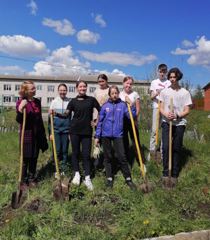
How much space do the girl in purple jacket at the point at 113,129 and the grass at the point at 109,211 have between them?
0.29m

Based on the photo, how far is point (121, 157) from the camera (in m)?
6.89

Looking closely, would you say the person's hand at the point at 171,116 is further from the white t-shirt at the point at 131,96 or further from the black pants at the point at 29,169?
the black pants at the point at 29,169

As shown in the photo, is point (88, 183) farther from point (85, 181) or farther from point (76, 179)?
point (76, 179)

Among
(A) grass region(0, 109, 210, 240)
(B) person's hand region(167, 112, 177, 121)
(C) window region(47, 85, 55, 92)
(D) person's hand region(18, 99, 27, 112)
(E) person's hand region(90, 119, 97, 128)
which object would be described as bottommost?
(A) grass region(0, 109, 210, 240)

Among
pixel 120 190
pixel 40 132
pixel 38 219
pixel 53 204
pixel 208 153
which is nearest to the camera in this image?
pixel 38 219

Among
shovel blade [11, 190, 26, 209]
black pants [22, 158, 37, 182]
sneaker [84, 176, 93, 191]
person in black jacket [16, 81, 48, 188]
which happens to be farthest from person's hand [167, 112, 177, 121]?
shovel blade [11, 190, 26, 209]

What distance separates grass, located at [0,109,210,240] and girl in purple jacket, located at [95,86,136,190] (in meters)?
0.29

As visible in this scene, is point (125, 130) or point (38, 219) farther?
point (125, 130)

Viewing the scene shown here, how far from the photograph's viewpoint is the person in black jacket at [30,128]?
6742 millimetres

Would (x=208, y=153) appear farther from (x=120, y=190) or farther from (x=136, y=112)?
(x=120, y=190)

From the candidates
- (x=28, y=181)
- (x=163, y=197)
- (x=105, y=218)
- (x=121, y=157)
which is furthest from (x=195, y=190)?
(x=28, y=181)

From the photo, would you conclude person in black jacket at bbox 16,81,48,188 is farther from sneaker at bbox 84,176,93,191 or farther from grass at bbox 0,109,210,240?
sneaker at bbox 84,176,93,191

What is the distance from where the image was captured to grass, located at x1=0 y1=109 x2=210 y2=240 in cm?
499

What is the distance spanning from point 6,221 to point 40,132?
2097 millimetres
